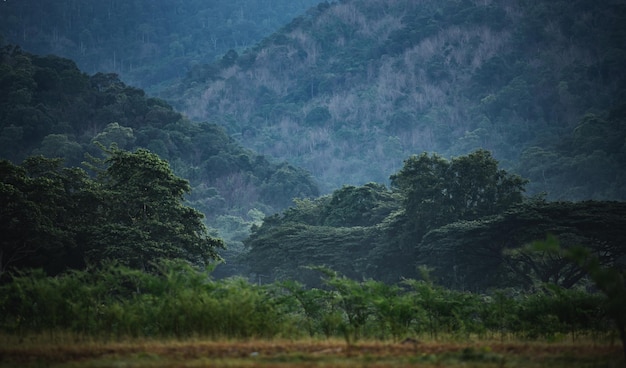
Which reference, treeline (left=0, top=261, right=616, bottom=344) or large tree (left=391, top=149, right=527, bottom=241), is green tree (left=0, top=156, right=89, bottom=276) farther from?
large tree (left=391, top=149, right=527, bottom=241)

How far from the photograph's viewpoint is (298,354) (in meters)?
14.2

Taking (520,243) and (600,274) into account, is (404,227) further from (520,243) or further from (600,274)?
(600,274)

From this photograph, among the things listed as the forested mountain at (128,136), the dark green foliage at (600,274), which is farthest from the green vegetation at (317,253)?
the forested mountain at (128,136)

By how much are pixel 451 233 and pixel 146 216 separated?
23.7 meters

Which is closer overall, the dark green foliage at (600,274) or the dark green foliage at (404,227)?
the dark green foliage at (600,274)

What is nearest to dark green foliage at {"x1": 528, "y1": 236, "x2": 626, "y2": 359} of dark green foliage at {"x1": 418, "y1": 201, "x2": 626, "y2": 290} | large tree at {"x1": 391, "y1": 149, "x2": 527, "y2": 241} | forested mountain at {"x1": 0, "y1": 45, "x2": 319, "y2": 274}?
dark green foliage at {"x1": 418, "y1": 201, "x2": 626, "y2": 290}

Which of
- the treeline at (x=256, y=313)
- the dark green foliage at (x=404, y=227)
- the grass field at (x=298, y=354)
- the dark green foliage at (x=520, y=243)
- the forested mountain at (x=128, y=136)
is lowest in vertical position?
→ the grass field at (x=298, y=354)

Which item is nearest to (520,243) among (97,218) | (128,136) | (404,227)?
(404,227)

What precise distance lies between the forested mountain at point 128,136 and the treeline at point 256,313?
259 ft

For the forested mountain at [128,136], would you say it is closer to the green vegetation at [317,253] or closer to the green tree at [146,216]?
the green vegetation at [317,253]

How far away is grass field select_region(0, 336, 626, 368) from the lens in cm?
1317

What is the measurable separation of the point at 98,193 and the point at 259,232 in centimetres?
3563

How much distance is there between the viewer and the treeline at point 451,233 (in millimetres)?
44000

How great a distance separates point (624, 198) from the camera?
10469 centimetres
